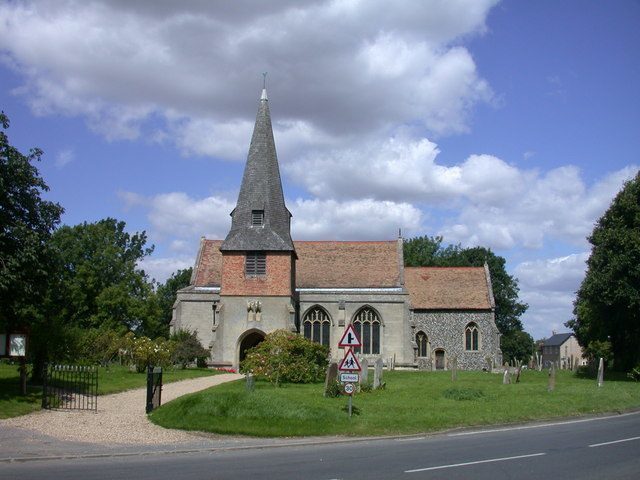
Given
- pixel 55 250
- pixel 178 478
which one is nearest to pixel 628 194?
pixel 55 250

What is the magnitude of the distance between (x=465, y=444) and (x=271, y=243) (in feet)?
99.9

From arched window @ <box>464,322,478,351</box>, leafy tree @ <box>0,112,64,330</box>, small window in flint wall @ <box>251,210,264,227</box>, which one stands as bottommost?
arched window @ <box>464,322,478,351</box>

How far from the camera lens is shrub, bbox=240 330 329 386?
29.5 metres

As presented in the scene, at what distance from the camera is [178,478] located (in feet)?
37.4

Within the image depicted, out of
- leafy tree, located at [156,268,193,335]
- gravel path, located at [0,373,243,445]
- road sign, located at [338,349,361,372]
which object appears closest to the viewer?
gravel path, located at [0,373,243,445]

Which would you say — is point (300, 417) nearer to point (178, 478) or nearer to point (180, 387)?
point (178, 478)

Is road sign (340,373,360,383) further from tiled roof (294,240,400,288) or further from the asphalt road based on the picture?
tiled roof (294,240,400,288)

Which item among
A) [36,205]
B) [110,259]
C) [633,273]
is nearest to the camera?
[36,205]

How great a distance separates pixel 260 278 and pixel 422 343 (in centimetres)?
1580

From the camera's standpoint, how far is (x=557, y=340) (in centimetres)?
12431

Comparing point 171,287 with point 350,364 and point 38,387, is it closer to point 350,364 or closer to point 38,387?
point 38,387

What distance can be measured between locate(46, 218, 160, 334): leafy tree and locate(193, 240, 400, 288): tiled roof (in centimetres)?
984

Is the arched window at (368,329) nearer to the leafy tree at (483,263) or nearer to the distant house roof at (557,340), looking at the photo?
the leafy tree at (483,263)

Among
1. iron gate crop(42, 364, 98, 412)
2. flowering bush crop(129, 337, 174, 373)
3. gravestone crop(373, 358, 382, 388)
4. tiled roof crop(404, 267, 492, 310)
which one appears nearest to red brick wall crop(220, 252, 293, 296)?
flowering bush crop(129, 337, 174, 373)
